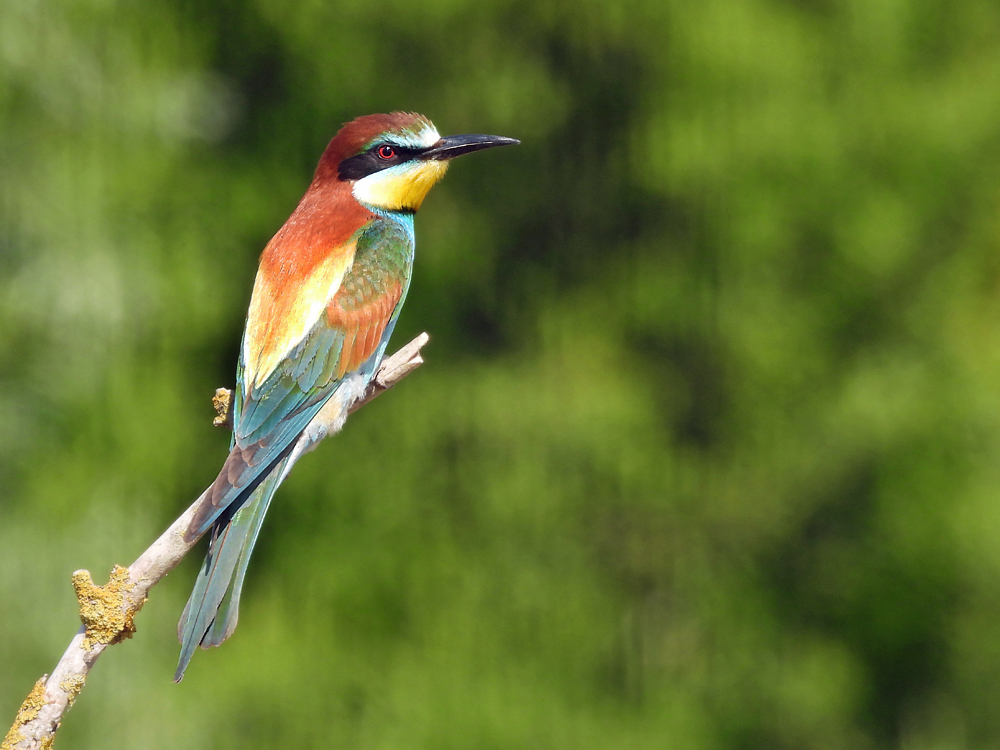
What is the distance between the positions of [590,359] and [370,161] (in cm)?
437

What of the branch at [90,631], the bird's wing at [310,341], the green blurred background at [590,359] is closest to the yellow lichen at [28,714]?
the branch at [90,631]

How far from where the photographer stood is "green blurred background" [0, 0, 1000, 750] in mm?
5727

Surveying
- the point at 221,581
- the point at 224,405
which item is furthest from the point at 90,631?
the point at 224,405

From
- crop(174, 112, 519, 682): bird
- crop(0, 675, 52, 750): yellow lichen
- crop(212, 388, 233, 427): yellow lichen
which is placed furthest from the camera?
crop(212, 388, 233, 427): yellow lichen

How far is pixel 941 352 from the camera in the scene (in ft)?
18.7

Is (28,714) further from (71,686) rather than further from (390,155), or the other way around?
(390,155)

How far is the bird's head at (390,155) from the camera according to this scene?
6.50 feet

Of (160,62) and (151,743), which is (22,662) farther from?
(160,62)

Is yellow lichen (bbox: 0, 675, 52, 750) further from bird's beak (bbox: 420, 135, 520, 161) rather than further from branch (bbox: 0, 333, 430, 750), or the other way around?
bird's beak (bbox: 420, 135, 520, 161)

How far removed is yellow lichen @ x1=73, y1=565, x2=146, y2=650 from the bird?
18cm

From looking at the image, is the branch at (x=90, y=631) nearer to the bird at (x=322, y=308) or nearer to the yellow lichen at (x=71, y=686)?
the yellow lichen at (x=71, y=686)

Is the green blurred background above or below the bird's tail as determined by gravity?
below

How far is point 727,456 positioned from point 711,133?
1843 millimetres

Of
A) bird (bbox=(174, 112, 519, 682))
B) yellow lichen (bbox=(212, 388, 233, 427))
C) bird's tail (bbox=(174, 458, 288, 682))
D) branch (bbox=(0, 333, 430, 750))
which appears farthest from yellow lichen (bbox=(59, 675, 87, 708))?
yellow lichen (bbox=(212, 388, 233, 427))
